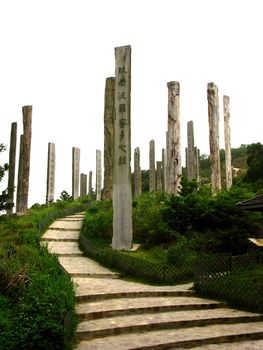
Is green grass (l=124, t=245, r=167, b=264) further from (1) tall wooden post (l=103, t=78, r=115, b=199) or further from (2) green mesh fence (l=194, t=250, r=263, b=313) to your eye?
(1) tall wooden post (l=103, t=78, r=115, b=199)

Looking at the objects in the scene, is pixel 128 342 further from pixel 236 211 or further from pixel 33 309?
pixel 236 211

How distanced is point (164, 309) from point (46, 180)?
19.5 m

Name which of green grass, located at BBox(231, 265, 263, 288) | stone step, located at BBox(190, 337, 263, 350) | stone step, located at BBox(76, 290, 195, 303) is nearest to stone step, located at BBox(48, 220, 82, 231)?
green grass, located at BBox(231, 265, 263, 288)

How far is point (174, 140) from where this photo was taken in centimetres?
1862

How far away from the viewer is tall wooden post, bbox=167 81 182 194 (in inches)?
722

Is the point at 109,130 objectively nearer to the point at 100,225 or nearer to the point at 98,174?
the point at 100,225

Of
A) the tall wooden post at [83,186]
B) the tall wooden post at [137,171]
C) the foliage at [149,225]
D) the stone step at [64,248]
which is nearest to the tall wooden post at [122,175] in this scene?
the foliage at [149,225]

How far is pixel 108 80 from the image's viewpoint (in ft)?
70.9

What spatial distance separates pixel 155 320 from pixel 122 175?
6.98 meters

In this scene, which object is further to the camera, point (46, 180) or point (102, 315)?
point (46, 180)

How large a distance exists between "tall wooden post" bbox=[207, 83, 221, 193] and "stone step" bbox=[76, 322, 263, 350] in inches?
466

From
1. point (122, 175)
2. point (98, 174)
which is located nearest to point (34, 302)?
point (122, 175)

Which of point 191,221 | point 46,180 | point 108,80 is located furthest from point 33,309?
point 46,180

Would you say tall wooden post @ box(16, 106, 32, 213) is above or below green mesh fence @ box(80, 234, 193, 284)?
above
